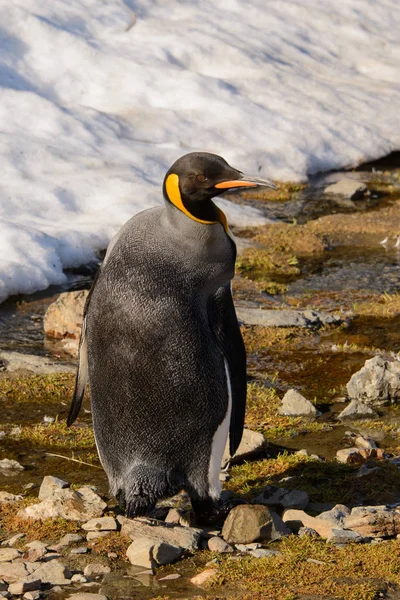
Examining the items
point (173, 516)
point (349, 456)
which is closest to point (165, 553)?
point (173, 516)

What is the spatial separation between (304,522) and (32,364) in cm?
384

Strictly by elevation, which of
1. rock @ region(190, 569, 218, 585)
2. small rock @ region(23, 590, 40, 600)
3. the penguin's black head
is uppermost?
the penguin's black head

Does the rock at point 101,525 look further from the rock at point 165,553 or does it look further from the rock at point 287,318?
the rock at point 287,318

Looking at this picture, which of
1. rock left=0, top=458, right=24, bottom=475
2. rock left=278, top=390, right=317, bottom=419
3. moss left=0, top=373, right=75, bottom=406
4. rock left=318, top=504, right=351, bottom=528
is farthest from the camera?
moss left=0, top=373, right=75, bottom=406

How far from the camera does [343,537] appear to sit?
5.21 metres

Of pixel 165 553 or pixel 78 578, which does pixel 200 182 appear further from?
pixel 78 578

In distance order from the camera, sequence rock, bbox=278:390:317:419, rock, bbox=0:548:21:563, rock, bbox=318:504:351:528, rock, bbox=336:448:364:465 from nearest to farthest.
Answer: rock, bbox=0:548:21:563, rock, bbox=318:504:351:528, rock, bbox=336:448:364:465, rock, bbox=278:390:317:419

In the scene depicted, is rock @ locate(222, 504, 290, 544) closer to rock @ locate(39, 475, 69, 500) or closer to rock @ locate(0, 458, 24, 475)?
rock @ locate(39, 475, 69, 500)

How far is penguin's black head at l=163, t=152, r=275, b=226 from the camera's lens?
5152 mm

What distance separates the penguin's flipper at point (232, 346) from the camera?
5562 millimetres

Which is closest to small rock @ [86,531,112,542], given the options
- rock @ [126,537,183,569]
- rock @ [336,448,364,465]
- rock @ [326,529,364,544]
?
rock @ [126,537,183,569]

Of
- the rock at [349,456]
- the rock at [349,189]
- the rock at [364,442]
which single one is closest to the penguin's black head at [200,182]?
the rock at [349,456]

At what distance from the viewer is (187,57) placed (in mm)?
20078

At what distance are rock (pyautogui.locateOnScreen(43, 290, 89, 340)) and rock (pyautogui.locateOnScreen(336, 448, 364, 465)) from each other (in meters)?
3.49
